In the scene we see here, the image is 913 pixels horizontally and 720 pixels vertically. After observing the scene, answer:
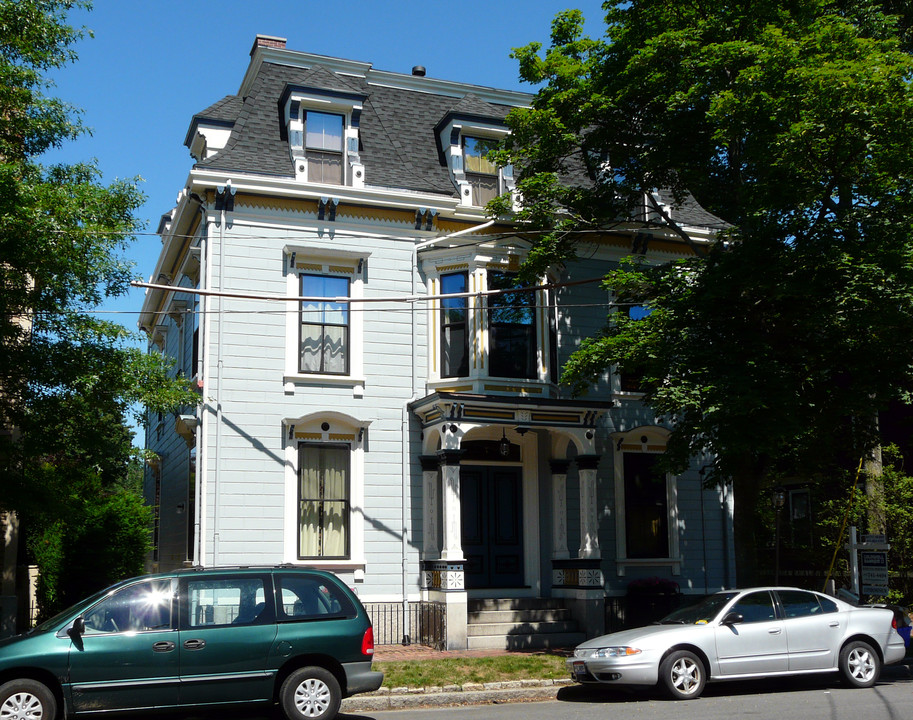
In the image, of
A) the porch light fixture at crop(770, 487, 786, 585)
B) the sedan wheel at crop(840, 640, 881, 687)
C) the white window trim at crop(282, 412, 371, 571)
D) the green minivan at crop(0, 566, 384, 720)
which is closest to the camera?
the green minivan at crop(0, 566, 384, 720)

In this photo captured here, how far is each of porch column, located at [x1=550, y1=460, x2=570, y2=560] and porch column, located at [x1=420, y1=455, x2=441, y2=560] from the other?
2500 mm

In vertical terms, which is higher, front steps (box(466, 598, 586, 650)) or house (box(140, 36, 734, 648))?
house (box(140, 36, 734, 648))

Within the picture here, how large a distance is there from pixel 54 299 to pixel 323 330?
18.1 feet

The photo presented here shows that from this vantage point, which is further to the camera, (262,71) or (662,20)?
(262,71)

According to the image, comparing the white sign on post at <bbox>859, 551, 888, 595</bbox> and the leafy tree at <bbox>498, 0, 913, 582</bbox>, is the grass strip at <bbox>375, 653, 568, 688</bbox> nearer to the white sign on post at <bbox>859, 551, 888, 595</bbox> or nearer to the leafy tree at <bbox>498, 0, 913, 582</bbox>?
the leafy tree at <bbox>498, 0, 913, 582</bbox>

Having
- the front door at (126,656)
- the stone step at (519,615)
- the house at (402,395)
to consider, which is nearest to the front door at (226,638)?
the front door at (126,656)

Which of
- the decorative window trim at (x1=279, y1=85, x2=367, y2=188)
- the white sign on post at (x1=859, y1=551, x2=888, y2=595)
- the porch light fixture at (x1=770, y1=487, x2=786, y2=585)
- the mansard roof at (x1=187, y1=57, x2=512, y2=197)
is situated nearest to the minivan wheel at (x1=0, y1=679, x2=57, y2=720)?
the mansard roof at (x1=187, y1=57, x2=512, y2=197)

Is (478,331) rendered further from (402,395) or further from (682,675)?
(682,675)

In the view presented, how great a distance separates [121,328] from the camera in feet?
50.4

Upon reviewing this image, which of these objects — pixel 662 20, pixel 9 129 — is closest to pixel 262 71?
pixel 9 129

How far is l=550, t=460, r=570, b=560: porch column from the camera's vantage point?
19.7 m

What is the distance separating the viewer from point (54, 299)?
15031 millimetres

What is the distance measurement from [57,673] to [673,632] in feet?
24.5

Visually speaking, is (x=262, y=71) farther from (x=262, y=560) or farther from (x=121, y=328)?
(x=262, y=560)
